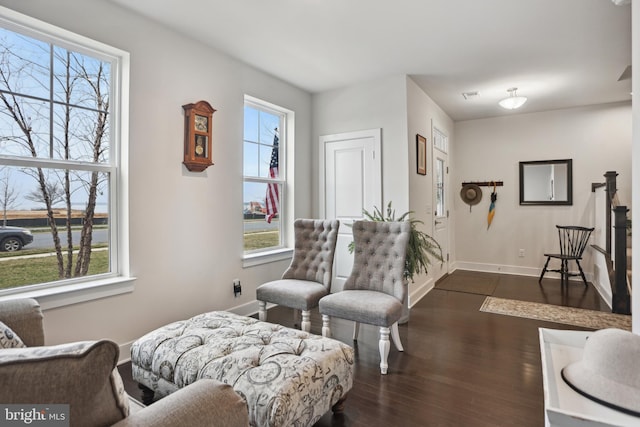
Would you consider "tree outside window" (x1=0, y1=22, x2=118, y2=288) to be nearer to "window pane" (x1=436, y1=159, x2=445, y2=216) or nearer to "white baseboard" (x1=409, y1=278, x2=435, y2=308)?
"white baseboard" (x1=409, y1=278, x2=435, y2=308)

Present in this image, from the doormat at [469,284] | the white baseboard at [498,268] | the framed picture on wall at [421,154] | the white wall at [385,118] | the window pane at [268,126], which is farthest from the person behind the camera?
the white baseboard at [498,268]

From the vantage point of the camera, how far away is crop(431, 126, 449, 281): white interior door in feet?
16.2

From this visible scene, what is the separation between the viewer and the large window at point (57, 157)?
212cm

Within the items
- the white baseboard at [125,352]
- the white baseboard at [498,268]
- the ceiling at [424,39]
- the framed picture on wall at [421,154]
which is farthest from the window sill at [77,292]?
the white baseboard at [498,268]

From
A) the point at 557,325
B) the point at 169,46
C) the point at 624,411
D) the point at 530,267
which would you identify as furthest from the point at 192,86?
the point at 530,267

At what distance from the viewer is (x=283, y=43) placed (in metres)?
3.14

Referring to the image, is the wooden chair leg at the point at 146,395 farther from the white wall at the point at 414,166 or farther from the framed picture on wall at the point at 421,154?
the framed picture on wall at the point at 421,154

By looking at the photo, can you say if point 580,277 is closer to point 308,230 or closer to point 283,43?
point 308,230

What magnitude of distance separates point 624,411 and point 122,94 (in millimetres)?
3272

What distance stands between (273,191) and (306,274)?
130 centimetres

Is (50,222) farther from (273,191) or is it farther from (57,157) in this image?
(273,191)

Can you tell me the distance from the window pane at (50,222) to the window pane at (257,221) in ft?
4.73

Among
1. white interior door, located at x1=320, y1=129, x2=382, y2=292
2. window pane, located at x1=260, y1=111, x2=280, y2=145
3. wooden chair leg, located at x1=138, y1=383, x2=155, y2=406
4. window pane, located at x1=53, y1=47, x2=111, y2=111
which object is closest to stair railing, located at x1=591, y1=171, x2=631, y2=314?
white interior door, located at x1=320, y1=129, x2=382, y2=292

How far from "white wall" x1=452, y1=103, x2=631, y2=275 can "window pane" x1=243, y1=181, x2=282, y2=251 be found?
12.6ft
